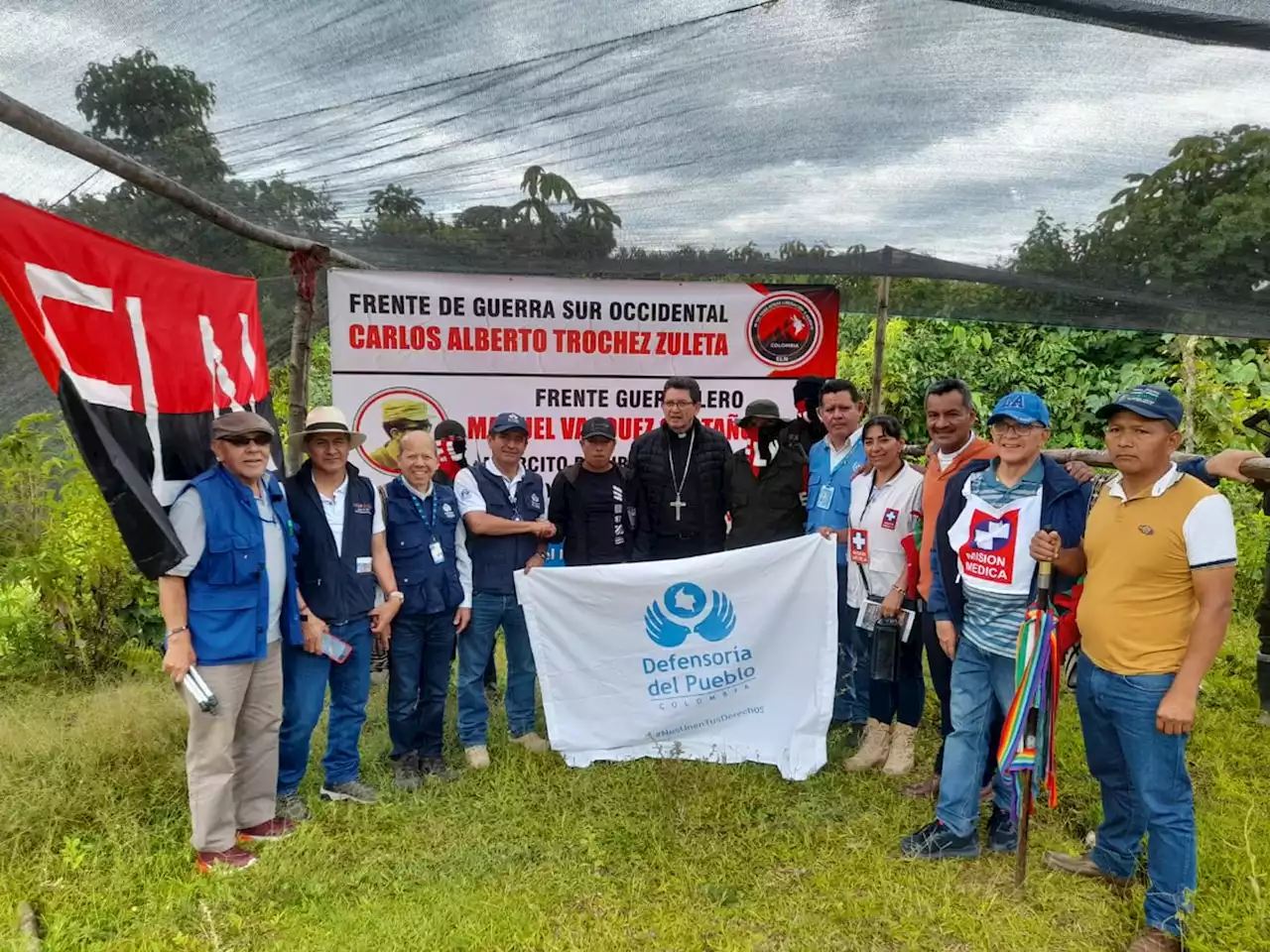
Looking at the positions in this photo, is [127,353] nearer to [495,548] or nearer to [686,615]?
[495,548]

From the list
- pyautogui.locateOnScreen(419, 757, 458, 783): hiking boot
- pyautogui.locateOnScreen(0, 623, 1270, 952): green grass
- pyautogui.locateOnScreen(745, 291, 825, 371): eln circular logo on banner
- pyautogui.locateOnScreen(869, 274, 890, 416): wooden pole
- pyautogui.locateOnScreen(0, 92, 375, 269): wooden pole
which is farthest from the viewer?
pyautogui.locateOnScreen(745, 291, 825, 371): eln circular logo on banner

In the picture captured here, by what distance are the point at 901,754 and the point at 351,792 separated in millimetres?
2588

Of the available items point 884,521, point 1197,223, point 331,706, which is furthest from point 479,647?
point 1197,223

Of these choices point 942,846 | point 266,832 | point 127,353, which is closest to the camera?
point 127,353

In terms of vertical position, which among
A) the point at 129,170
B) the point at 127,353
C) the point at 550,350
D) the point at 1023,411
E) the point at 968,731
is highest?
the point at 129,170

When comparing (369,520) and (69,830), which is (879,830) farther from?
(69,830)

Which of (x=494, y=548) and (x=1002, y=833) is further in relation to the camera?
(x=494, y=548)

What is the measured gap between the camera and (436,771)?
3879mm

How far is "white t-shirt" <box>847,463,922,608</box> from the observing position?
12.3ft

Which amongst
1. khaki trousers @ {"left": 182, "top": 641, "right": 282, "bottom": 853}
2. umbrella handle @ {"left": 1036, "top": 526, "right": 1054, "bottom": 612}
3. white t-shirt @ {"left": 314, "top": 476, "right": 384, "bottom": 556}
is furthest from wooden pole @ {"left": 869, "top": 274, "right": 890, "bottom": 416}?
khaki trousers @ {"left": 182, "top": 641, "right": 282, "bottom": 853}

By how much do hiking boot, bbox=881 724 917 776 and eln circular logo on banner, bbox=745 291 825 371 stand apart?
2.30 metres

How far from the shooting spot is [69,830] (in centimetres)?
328

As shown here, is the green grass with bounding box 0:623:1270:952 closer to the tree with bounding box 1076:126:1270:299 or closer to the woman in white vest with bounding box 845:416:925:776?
the woman in white vest with bounding box 845:416:925:776

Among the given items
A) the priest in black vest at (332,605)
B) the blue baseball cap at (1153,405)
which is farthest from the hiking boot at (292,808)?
the blue baseball cap at (1153,405)
